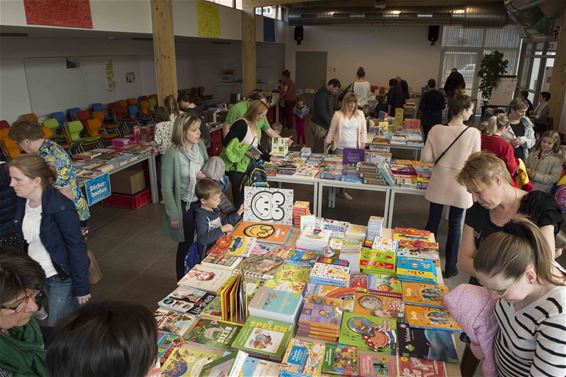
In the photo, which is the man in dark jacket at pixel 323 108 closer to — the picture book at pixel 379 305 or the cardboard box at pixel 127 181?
the cardboard box at pixel 127 181

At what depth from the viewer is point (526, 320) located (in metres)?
1.46

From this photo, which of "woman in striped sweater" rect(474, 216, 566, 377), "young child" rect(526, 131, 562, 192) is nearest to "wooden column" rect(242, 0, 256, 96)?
"young child" rect(526, 131, 562, 192)

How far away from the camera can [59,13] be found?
472 cm

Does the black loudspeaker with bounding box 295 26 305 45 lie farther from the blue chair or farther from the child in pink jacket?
the child in pink jacket

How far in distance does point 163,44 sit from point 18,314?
5.75 m

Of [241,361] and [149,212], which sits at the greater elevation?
[241,361]

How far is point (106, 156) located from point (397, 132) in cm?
472

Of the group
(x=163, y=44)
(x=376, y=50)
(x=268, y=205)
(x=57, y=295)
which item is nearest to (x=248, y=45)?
(x=163, y=44)

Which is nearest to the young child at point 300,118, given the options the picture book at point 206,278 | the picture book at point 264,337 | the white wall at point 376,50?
the white wall at point 376,50

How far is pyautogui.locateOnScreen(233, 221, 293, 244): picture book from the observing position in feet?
9.80

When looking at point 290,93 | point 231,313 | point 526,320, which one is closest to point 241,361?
point 231,313

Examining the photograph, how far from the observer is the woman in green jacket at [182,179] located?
10.7ft

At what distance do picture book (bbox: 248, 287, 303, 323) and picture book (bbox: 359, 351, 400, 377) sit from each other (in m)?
0.39

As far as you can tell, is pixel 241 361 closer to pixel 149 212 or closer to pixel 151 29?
pixel 149 212
